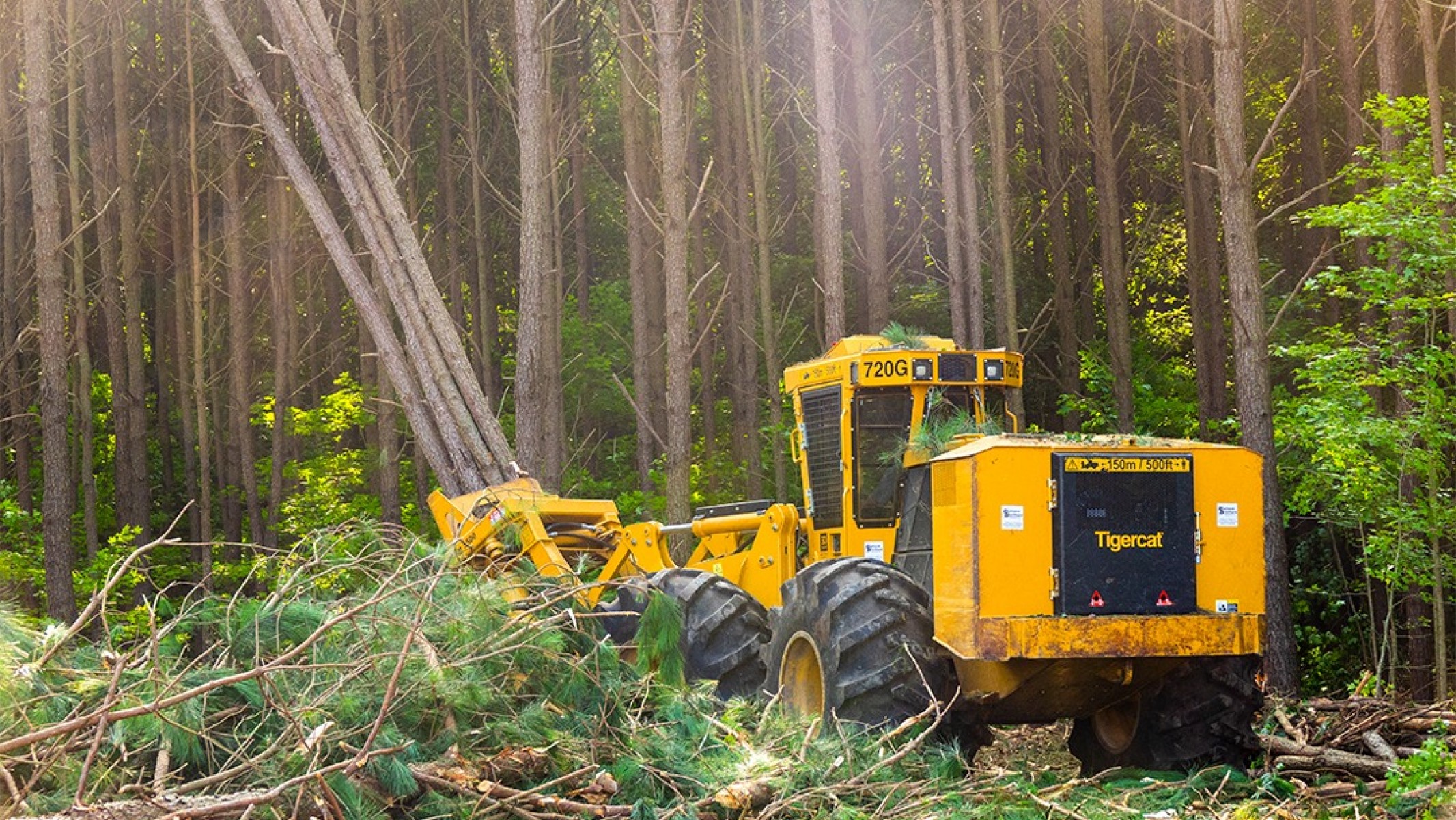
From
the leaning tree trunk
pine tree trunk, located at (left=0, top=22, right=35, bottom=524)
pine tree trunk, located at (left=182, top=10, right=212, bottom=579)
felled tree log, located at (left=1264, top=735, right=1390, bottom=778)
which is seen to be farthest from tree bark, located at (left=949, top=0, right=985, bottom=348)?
pine tree trunk, located at (left=0, top=22, right=35, bottom=524)

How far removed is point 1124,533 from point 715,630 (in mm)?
2567

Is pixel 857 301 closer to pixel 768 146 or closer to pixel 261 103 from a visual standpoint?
pixel 768 146

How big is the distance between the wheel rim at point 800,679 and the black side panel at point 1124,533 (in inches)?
61.6

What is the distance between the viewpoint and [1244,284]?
1427cm

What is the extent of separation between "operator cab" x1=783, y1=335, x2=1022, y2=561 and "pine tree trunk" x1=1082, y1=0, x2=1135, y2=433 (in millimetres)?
11296

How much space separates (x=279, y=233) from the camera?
27891mm

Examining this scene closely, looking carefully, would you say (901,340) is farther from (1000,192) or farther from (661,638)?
(1000,192)

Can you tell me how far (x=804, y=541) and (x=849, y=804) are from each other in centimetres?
367

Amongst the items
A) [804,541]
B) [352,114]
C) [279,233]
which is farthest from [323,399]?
[804,541]

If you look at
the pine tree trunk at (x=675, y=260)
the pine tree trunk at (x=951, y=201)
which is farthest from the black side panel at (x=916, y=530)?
the pine tree trunk at (x=951, y=201)

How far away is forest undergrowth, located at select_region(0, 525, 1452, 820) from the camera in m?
5.37

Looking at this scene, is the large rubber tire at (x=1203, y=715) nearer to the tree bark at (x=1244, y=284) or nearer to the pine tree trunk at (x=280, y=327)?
the tree bark at (x=1244, y=284)

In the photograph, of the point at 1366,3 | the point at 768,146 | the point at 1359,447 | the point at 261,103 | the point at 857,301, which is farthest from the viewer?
Answer: the point at 768,146

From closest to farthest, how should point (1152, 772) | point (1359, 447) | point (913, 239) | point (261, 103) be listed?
point (1152, 772)
point (1359, 447)
point (261, 103)
point (913, 239)
